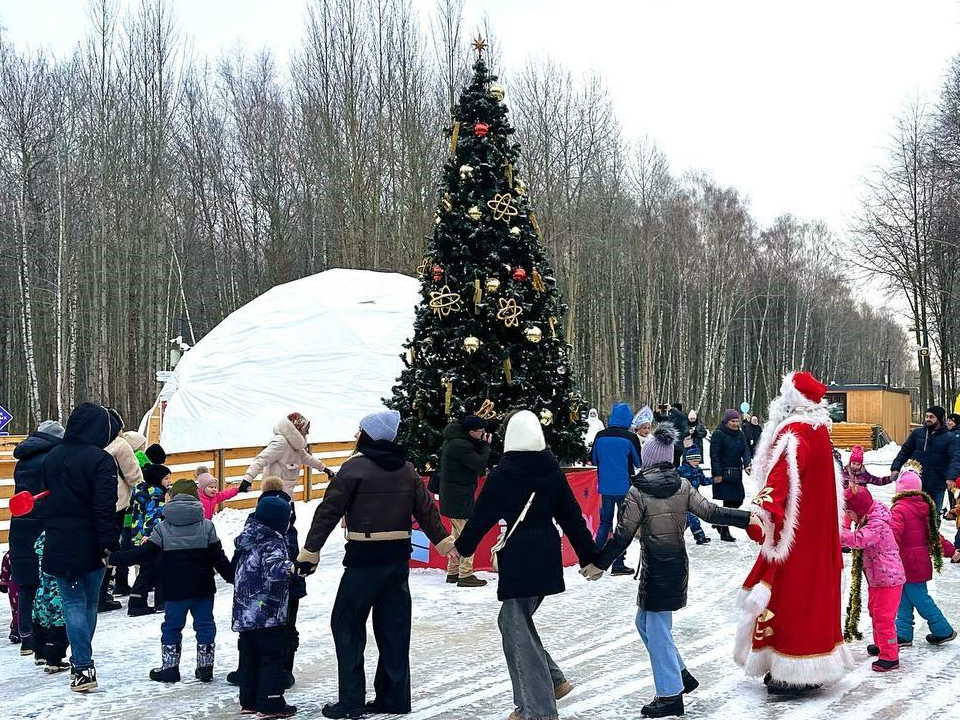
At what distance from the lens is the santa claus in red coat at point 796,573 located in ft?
19.4

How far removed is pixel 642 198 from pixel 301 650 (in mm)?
45371

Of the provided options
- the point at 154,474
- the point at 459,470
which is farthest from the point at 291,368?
the point at 154,474

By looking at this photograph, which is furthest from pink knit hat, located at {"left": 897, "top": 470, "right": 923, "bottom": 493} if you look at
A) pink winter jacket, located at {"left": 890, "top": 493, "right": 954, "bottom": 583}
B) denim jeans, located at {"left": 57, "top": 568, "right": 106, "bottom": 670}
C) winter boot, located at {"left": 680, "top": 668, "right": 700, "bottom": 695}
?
denim jeans, located at {"left": 57, "top": 568, "right": 106, "bottom": 670}

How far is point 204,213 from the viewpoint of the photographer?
4753 centimetres

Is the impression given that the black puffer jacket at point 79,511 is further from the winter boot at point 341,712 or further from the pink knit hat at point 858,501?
the pink knit hat at point 858,501

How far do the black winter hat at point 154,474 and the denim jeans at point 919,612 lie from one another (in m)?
6.23

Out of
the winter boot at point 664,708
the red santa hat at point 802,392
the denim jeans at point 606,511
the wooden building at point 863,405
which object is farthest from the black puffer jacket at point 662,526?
the wooden building at point 863,405

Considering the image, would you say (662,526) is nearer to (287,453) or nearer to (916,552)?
(916,552)

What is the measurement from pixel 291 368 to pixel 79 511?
60.6ft

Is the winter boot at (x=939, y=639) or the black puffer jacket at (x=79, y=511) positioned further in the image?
the winter boot at (x=939, y=639)

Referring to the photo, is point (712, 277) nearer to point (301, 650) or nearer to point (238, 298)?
point (238, 298)

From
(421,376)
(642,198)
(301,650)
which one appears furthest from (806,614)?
(642,198)

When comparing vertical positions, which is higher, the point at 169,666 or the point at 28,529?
the point at 28,529

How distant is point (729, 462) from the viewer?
12.8m
